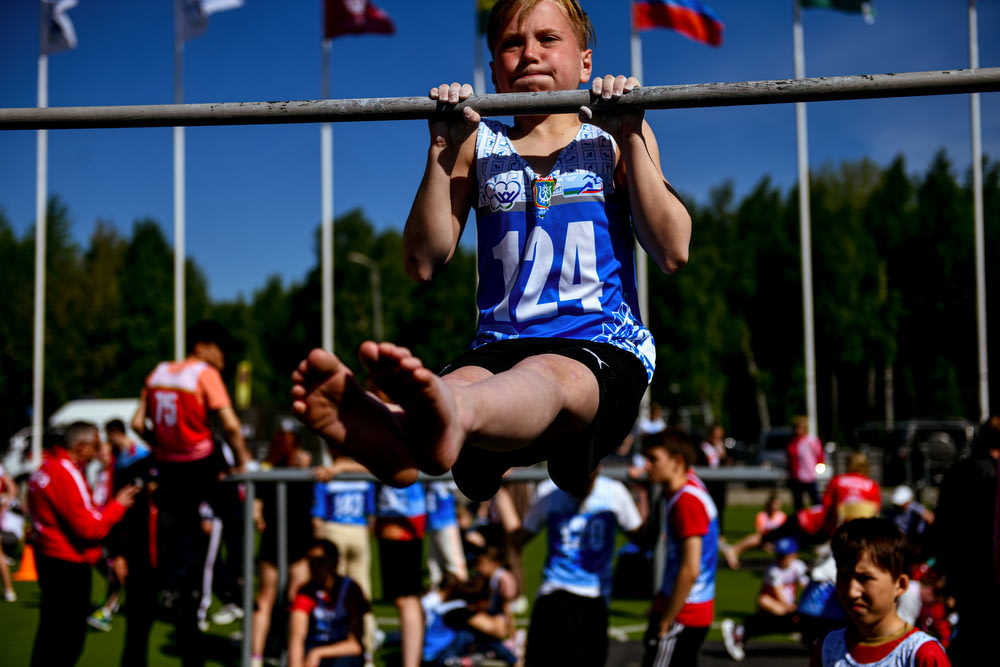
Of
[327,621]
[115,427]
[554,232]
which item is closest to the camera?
[554,232]

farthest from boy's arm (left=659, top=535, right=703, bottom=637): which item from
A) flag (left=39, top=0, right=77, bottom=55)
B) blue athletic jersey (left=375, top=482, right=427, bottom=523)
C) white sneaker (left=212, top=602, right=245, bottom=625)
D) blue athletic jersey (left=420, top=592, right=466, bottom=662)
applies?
flag (left=39, top=0, right=77, bottom=55)

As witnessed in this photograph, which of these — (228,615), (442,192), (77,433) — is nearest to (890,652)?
(442,192)

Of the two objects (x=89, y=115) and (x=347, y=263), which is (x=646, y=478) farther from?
(x=347, y=263)

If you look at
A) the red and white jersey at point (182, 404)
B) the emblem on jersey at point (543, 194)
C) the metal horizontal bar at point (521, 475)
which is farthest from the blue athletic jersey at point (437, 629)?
the emblem on jersey at point (543, 194)

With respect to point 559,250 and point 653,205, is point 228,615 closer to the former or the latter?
point 559,250

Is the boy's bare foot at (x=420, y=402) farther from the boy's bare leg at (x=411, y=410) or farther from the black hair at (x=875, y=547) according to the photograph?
the black hair at (x=875, y=547)

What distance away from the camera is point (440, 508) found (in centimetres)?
976

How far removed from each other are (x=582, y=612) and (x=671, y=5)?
16.8 m

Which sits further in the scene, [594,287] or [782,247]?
[782,247]

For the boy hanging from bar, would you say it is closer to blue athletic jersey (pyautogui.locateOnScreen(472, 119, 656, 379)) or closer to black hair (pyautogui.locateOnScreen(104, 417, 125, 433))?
blue athletic jersey (pyautogui.locateOnScreen(472, 119, 656, 379))

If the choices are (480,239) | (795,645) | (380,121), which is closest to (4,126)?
(380,121)

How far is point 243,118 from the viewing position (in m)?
3.66

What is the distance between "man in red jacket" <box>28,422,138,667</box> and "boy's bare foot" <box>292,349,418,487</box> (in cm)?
541

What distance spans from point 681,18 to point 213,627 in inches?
594
